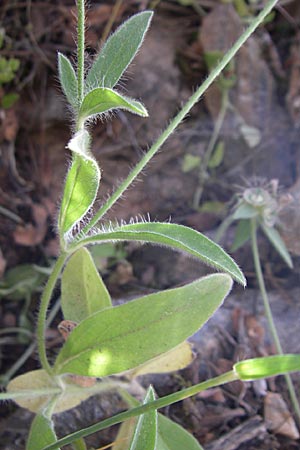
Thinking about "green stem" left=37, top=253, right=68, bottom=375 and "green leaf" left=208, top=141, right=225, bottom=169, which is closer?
"green stem" left=37, top=253, right=68, bottom=375

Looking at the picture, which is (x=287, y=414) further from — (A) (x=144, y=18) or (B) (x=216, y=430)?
(A) (x=144, y=18)

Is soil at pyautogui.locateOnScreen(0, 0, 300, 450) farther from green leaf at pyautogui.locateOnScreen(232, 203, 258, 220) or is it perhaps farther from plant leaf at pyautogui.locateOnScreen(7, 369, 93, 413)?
plant leaf at pyautogui.locateOnScreen(7, 369, 93, 413)

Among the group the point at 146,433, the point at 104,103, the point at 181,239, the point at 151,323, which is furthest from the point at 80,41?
the point at 146,433

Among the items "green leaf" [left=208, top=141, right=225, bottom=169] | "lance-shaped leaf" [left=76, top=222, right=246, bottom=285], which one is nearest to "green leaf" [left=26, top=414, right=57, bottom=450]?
"lance-shaped leaf" [left=76, top=222, right=246, bottom=285]

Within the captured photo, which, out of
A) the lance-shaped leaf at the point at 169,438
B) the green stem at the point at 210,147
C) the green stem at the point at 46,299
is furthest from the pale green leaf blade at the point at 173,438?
the green stem at the point at 210,147

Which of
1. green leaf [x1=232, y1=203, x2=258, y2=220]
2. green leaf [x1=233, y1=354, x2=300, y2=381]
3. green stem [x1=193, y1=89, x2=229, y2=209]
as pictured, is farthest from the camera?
green stem [x1=193, y1=89, x2=229, y2=209]

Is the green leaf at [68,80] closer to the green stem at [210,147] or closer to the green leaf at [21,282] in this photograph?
the green leaf at [21,282]

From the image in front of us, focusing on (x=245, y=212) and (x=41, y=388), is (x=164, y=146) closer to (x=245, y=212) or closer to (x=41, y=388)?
(x=245, y=212)
